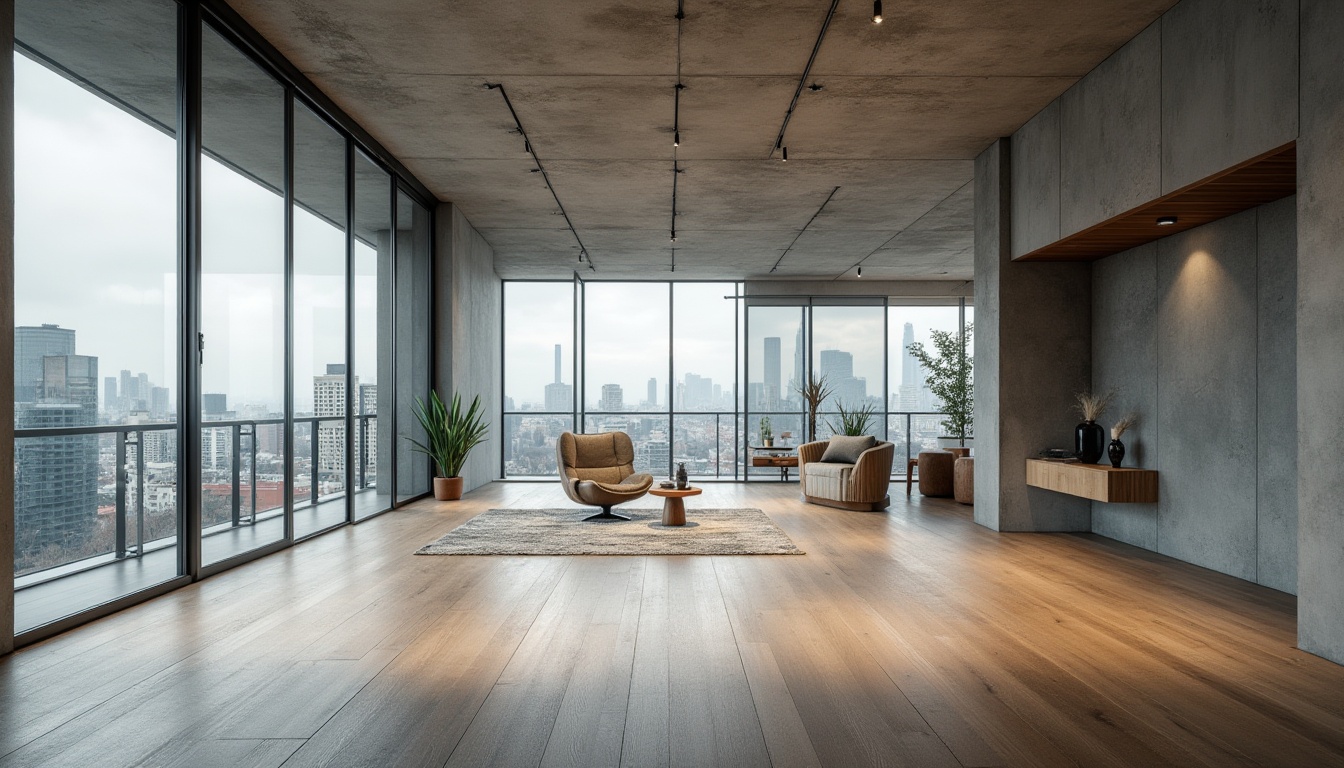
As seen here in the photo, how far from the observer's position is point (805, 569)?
196 inches

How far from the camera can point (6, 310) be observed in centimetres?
320

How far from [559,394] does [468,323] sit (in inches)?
115

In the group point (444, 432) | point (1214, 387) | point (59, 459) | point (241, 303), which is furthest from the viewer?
point (444, 432)

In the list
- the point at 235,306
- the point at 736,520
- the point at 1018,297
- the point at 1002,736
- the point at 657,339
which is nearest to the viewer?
the point at 1002,736

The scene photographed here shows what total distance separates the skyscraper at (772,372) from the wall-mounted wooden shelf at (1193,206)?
633cm

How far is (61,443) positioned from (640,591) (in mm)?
2785

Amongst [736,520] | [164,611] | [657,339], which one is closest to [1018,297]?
[736,520]

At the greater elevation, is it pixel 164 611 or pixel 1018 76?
pixel 1018 76

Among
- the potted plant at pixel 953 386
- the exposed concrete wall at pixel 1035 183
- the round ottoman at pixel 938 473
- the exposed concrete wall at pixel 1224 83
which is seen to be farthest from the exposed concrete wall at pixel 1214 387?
the potted plant at pixel 953 386

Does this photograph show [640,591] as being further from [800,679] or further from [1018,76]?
[1018,76]

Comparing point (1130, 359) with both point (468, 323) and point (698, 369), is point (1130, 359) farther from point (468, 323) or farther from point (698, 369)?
point (698, 369)

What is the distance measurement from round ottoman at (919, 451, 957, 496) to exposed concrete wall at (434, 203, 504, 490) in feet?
17.4

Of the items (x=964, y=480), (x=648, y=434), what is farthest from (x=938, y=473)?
(x=648, y=434)

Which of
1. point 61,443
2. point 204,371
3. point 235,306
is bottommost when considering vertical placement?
point 61,443
